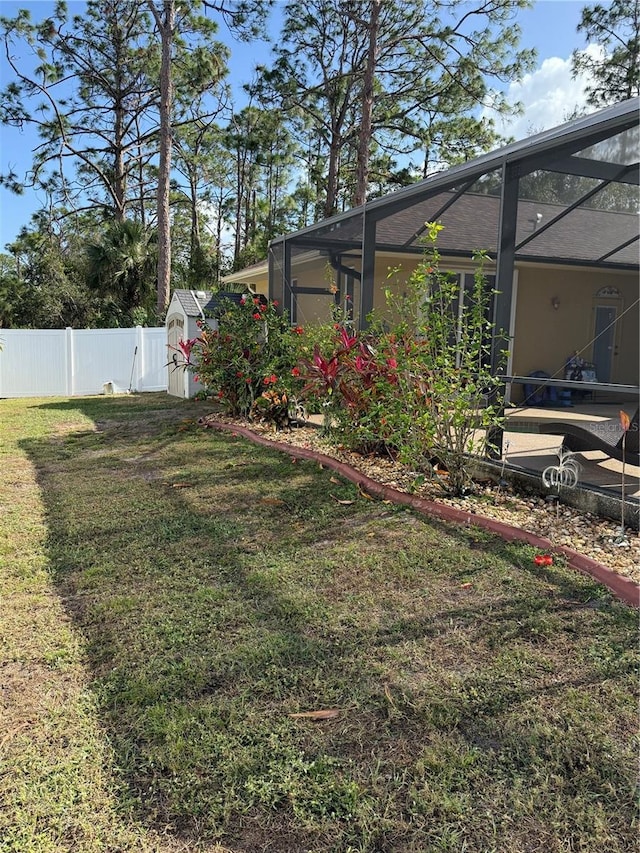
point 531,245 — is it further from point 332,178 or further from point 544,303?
point 332,178

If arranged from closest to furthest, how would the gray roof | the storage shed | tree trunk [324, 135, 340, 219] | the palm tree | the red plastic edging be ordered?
1. the red plastic edging
2. the gray roof
3. the storage shed
4. the palm tree
5. tree trunk [324, 135, 340, 219]

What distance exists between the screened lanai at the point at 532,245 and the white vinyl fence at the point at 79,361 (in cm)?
663

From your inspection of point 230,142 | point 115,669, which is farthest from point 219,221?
point 115,669

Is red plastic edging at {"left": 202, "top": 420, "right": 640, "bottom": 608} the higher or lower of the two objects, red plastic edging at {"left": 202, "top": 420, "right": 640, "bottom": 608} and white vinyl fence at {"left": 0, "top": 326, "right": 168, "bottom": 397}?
the lower

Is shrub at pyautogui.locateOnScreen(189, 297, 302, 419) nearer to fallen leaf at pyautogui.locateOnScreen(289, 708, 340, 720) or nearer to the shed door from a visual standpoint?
the shed door

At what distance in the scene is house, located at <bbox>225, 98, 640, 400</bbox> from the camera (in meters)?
4.79

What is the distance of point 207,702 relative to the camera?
2.31 meters

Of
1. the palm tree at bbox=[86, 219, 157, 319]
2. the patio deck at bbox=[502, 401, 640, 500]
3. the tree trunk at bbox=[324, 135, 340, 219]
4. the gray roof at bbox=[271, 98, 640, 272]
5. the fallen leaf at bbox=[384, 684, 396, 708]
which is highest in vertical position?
the tree trunk at bbox=[324, 135, 340, 219]

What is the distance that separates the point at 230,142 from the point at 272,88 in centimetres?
593

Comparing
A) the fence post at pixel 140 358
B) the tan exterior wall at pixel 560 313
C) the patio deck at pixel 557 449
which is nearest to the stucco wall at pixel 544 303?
the tan exterior wall at pixel 560 313

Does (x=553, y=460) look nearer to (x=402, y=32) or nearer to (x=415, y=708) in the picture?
(x=415, y=708)

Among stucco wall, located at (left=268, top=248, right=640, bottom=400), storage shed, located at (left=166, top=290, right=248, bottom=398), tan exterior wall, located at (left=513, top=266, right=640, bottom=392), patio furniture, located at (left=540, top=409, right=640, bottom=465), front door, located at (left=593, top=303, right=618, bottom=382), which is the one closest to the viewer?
patio furniture, located at (left=540, top=409, right=640, bottom=465)

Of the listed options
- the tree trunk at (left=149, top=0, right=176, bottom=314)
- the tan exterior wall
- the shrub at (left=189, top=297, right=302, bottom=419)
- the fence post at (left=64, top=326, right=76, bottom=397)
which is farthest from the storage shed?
the tan exterior wall

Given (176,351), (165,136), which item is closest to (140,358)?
(176,351)
